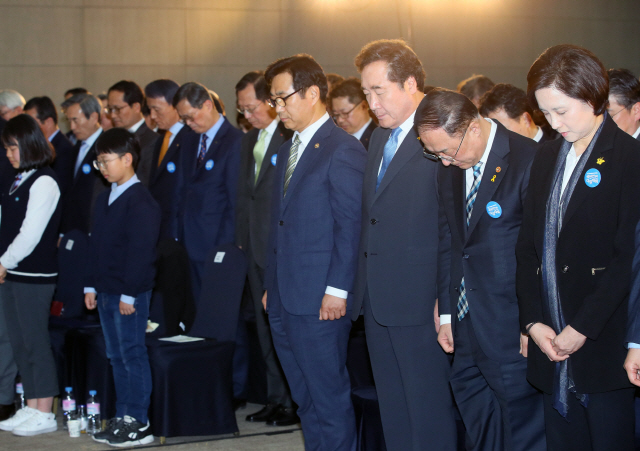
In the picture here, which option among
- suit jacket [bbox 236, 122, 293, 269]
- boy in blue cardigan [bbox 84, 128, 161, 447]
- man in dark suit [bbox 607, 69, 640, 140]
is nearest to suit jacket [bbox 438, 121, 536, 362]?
man in dark suit [bbox 607, 69, 640, 140]

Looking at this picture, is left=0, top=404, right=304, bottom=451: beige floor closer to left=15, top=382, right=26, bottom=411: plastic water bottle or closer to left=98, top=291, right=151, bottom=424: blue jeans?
left=98, top=291, right=151, bottom=424: blue jeans

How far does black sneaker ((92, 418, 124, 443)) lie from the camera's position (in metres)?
3.46

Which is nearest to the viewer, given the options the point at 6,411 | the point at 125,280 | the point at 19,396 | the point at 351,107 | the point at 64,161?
the point at 125,280

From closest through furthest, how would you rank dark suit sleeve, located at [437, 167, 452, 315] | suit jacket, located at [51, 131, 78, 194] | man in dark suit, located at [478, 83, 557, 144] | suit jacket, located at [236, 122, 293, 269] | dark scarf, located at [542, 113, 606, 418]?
dark scarf, located at [542, 113, 606, 418], dark suit sleeve, located at [437, 167, 452, 315], man in dark suit, located at [478, 83, 557, 144], suit jacket, located at [236, 122, 293, 269], suit jacket, located at [51, 131, 78, 194]

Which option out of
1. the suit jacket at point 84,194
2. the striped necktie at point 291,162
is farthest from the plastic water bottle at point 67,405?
the striped necktie at point 291,162

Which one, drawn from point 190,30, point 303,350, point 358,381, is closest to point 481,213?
point 303,350

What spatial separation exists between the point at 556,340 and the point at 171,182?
300cm

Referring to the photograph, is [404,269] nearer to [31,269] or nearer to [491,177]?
[491,177]

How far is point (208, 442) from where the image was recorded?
3.47 meters

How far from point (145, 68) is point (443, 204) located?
5365mm

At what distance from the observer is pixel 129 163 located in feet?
11.7

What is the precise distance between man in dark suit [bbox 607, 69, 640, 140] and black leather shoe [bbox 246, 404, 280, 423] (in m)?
2.26

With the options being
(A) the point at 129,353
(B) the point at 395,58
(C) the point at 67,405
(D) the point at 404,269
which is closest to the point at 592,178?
(D) the point at 404,269

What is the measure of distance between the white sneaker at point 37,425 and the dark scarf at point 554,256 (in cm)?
289
